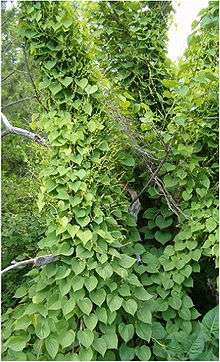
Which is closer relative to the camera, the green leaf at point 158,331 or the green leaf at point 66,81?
the green leaf at point 66,81

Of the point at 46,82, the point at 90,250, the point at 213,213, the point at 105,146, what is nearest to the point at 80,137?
the point at 105,146

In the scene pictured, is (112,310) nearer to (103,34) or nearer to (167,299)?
(167,299)

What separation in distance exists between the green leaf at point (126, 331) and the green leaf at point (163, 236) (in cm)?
48

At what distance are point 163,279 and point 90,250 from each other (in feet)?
1.34

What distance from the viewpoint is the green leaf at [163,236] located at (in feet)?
6.77

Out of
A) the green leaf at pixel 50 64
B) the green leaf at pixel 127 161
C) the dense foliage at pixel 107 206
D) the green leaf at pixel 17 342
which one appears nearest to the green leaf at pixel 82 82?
the dense foliage at pixel 107 206

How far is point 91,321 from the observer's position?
1.64 meters

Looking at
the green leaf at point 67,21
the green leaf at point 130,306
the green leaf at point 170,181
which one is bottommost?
the green leaf at point 130,306

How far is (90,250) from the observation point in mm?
1659

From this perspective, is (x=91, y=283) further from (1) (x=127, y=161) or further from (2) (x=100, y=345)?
(1) (x=127, y=161)

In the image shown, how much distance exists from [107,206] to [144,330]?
0.51 m

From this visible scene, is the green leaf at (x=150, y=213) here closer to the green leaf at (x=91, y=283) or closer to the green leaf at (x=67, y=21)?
the green leaf at (x=91, y=283)

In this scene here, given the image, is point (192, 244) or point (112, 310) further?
point (192, 244)

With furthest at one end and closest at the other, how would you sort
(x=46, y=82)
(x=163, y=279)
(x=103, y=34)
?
(x=103, y=34), (x=163, y=279), (x=46, y=82)
